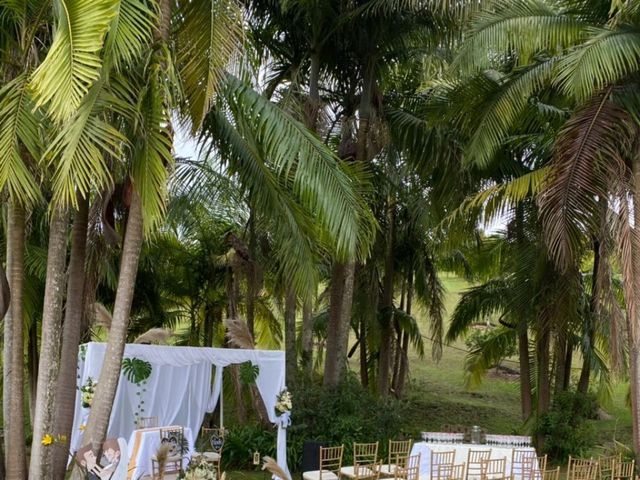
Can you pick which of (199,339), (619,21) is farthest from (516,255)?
(199,339)

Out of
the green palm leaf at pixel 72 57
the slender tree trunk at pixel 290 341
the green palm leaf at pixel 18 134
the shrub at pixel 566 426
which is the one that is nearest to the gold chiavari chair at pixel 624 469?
the shrub at pixel 566 426

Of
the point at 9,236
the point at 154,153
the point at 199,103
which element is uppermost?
the point at 199,103

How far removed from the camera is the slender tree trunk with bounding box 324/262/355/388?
51.8 feet

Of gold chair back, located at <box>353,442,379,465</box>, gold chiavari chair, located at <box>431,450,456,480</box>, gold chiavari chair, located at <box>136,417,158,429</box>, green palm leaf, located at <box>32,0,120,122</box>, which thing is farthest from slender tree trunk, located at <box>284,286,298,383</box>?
green palm leaf, located at <box>32,0,120,122</box>

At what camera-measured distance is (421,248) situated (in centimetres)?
2048

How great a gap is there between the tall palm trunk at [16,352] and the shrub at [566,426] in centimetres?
1029

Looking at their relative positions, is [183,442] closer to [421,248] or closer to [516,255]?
[516,255]

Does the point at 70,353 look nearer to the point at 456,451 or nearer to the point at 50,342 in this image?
the point at 50,342

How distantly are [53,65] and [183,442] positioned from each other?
22.7ft

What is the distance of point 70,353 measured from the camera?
31.1 feet

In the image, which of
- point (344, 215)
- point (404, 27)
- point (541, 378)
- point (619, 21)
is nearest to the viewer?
point (344, 215)

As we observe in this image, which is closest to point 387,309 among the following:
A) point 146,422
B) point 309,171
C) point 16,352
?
point 146,422

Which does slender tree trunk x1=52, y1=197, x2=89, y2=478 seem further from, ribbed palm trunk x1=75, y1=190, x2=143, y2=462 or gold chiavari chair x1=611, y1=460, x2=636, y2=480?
gold chiavari chair x1=611, y1=460, x2=636, y2=480

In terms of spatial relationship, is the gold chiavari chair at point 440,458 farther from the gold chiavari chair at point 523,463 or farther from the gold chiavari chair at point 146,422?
the gold chiavari chair at point 146,422
